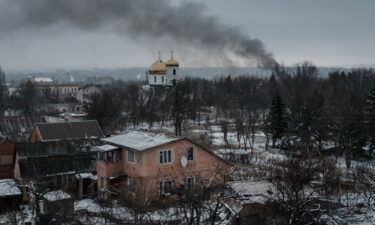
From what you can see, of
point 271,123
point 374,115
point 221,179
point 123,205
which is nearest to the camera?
point 123,205

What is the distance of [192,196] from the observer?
9.71 meters

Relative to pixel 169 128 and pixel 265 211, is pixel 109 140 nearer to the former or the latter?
pixel 265 211

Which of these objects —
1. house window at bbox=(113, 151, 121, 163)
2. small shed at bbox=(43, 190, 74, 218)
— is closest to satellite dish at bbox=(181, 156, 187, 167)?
house window at bbox=(113, 151, 121, 163)

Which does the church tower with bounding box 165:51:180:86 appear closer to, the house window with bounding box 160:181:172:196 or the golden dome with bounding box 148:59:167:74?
the golden dome with bounding box 148:59:167:74

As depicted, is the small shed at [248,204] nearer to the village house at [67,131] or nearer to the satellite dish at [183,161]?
the satellite dish at [183,161]

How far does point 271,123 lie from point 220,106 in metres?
22.1

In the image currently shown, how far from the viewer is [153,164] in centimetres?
1524

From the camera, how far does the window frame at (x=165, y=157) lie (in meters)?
15.4

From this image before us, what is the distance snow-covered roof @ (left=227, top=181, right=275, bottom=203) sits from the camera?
40.8 feet

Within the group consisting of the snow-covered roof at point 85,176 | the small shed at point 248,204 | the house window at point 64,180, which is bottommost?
the house window at point 64,180

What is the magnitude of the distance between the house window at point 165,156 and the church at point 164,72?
4012cm

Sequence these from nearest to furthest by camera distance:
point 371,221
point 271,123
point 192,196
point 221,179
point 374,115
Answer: point 192,196
point 371,221
point 221,179
point 374,115
point 271,123

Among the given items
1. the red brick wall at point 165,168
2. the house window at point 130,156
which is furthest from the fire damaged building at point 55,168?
the house window at point 130,156

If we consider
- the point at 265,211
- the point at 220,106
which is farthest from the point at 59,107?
the point at 265,211
